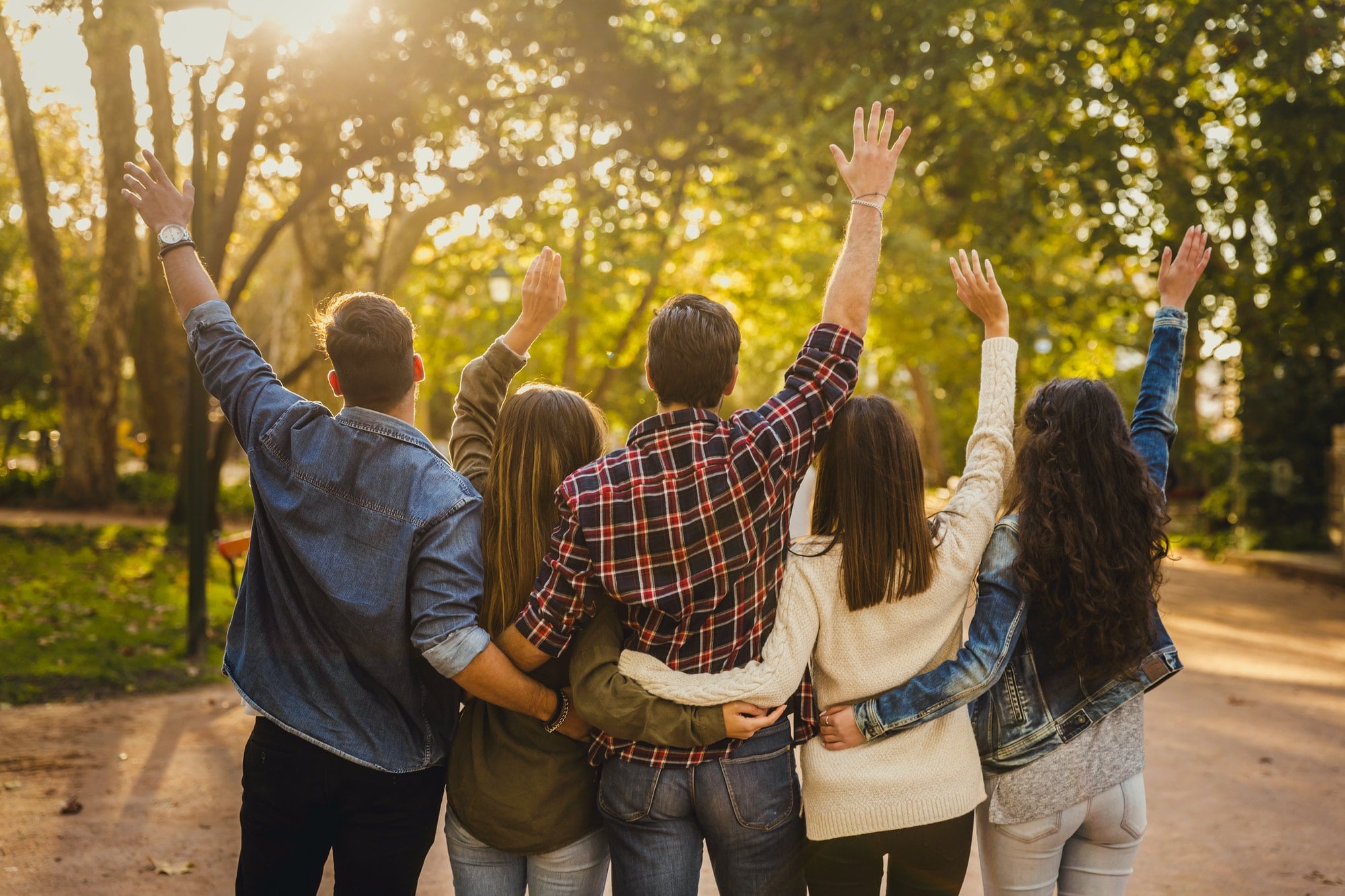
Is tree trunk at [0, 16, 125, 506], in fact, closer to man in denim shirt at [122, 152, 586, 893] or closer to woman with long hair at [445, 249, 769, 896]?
man in denim shirt at [122, 152, 586, 893]

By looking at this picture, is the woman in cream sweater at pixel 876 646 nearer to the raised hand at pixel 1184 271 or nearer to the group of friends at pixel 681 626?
the group of friends at pixel 681 626

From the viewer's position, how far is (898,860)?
7.75 feet

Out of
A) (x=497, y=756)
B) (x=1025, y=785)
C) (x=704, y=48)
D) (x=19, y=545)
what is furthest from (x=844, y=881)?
(x=19, y=545)

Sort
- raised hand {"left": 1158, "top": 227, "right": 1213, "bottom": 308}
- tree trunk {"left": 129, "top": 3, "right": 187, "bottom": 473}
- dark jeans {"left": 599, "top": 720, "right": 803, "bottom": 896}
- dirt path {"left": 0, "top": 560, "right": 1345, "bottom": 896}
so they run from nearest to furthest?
1. dark jeans {"left": 599, "top": 720, "right": 803, "bottom": 896}
2. raised hand {"left": 1158, "top": 227, "right": 1213, "bottom": 308}
3. dirt path {"left": 0, "top": 560, "right": 1345, "bottom": 896}
4. tree trunk {"left": 129, "top": 3, "right": 187, "bottom": 473}

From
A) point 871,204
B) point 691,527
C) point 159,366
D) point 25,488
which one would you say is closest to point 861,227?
point 871,204

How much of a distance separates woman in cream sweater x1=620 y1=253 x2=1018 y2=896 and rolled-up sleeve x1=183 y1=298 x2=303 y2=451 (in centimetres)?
96

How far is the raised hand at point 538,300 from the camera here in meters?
2.75

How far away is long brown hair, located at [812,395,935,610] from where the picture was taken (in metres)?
2.28

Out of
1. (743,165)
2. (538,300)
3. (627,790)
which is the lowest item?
Answer: (627,790)

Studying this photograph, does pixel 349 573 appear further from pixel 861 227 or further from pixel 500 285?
pixel 500 285

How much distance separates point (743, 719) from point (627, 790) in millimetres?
302

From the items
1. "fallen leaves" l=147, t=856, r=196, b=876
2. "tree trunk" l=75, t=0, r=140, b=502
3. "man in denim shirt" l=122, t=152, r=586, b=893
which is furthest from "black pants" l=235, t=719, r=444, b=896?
"tree trunk" l=75, t=0, r=140, b=502

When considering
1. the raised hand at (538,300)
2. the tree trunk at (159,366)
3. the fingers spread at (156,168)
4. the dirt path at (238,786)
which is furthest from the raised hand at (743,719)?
the tree trunk at (159,366)

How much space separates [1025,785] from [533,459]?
1.36 m
